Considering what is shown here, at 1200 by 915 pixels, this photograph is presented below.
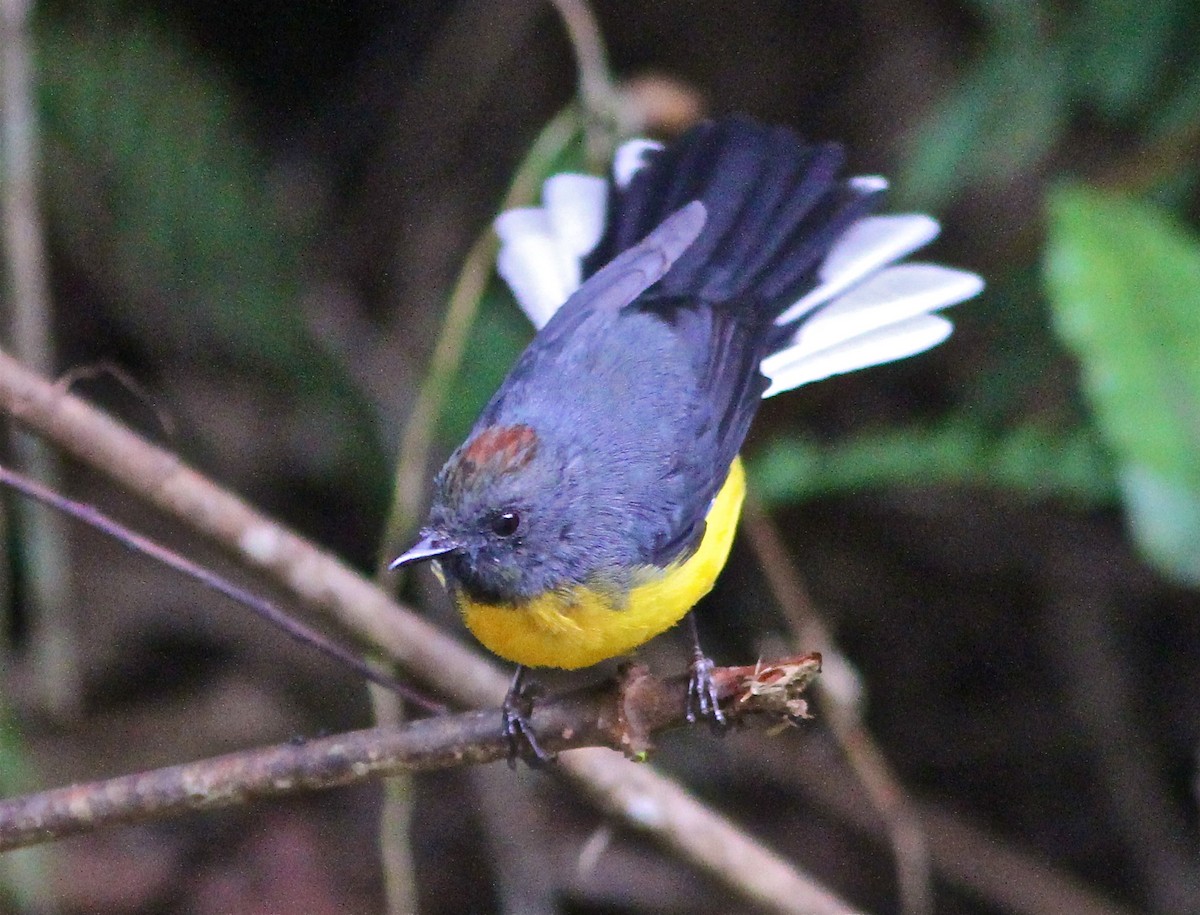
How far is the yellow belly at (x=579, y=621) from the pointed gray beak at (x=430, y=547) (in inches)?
4.9

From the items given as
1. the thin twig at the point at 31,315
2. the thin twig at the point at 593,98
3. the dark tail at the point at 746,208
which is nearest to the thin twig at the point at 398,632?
the thin twig at the point at 31,315

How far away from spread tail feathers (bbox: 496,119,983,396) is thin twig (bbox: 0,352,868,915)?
82cm

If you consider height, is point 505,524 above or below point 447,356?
below

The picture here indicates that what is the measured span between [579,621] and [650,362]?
26.3 inches

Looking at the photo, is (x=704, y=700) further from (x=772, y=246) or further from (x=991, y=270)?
(x=991, y=270)

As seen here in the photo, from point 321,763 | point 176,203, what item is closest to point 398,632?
point 321,763

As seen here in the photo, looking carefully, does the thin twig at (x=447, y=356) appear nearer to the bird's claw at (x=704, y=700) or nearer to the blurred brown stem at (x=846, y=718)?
the blurred brown stem at (x=846, y=718)

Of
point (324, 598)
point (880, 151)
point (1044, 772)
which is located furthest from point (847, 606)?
point (324, 598)

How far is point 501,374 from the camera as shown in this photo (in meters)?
4.35

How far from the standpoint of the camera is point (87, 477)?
5027 millimetres

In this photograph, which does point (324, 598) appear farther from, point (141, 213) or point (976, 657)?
point (976, 657)

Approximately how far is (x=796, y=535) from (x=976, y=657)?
819mm

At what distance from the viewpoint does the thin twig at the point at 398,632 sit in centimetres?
298

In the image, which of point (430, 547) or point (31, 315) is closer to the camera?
point (430, 547)
